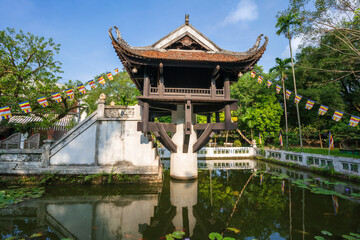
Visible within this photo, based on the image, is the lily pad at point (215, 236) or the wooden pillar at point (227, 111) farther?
the wooden pillar at point (227, 111)

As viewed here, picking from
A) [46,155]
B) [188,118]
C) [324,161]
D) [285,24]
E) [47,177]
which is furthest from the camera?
[285,24]

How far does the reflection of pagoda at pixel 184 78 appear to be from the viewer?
688 cm

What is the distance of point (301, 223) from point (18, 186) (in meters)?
10.3

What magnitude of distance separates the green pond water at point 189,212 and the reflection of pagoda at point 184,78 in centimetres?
201

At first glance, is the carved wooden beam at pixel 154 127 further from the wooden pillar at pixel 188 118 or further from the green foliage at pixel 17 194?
the green foliage at pixel 17 194

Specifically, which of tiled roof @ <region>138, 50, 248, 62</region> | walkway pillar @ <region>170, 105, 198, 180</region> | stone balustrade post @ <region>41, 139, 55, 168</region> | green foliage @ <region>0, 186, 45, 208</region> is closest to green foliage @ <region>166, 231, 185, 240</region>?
walkway pillar @ <region>170, 105, 198, 180</region>

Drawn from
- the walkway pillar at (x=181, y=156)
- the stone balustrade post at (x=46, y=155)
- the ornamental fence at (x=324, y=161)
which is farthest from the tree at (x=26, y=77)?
the ornamental fence at (x=324, y=161)

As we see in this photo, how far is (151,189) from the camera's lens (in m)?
7.00

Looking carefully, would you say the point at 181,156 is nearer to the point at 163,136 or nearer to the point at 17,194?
the point at 163,136

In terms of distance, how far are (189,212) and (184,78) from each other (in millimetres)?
5752

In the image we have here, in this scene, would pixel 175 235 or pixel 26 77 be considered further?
pixel 26 77

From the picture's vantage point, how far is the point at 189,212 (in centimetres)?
480

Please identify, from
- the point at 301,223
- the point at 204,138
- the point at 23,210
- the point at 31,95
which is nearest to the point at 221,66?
the point at 204,138

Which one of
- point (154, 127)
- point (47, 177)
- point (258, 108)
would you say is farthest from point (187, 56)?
point (258, 108)
